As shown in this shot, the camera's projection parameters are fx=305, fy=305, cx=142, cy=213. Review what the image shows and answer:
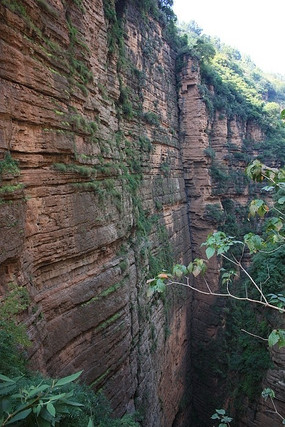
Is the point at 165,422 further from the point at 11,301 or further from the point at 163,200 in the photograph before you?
the point at 11,301

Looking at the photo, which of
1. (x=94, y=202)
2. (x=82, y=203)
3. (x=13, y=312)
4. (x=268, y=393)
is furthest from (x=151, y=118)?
(x=268, y=393)

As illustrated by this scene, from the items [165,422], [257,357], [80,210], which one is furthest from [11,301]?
[165,422]

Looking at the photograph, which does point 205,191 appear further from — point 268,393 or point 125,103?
point 268,393

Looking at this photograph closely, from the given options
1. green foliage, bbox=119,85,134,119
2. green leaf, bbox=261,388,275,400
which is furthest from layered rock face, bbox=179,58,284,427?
green leaf, bbox=261,388,275,400

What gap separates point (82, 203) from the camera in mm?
6789

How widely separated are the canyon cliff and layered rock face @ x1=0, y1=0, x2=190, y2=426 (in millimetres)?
29

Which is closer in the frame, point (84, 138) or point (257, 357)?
point (84, 138)

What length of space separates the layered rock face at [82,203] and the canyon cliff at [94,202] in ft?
0.09

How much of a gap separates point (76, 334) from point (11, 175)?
3.56 m

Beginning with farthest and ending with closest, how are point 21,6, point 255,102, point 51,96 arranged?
point 255,102 → point 51,96 → point 21,6

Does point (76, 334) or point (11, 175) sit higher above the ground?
point (11, 175)

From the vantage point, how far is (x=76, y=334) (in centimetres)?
637

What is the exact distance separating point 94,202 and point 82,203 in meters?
0.53

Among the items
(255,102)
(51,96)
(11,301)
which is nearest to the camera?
(11,301)
